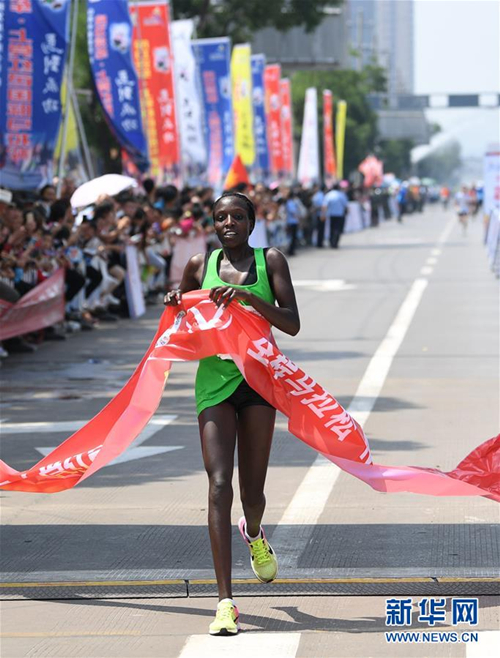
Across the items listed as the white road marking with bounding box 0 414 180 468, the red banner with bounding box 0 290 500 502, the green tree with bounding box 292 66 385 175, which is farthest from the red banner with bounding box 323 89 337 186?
the red banner with bounding box 0 290 500 502

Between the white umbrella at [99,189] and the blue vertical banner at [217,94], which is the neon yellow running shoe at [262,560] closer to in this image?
the white umbrella at [99,189]

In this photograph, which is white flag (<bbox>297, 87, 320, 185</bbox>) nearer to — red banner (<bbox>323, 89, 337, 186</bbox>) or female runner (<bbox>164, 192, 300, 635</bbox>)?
red banner (<bbox>323, 89, 337, 186</bbox>)

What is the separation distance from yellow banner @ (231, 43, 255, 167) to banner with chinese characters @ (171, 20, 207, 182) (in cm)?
490

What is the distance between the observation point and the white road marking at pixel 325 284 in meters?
25.7

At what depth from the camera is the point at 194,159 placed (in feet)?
105

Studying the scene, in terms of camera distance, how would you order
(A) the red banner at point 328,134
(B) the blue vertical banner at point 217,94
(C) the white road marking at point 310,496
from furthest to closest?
1. (A) the red banner at point 328,134
2. (B) the blue vertical banner at point 217,94
3. (C) the white road marking at point 310,496

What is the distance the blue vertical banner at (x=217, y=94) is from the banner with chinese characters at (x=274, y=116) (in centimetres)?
1051

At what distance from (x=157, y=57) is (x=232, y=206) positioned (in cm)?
2354

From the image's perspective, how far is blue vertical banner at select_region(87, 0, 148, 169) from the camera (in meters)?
24.8

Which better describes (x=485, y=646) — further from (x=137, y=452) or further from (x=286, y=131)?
(x=286, y=131)

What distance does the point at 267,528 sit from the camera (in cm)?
774

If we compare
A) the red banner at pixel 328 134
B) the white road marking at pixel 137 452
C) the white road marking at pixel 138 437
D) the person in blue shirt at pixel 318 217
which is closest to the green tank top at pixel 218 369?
the white road marking at pixel 137 452

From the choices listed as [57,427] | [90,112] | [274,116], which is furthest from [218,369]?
[274,116]

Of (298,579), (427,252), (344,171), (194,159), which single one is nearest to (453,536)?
(298,579)
